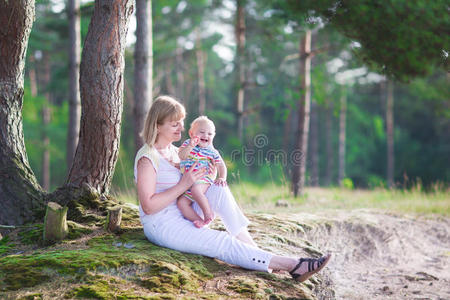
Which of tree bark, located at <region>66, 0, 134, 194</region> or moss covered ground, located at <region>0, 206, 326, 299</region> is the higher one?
tree bark, located at <region>66, 0, 134, 194</region>

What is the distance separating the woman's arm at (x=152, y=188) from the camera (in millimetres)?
3344

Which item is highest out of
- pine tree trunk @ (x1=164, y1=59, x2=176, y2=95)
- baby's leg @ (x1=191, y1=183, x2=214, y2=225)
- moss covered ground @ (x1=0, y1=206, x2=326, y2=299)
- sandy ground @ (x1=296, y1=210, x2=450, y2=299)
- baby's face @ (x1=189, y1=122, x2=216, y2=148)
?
pine tree trunk @ (x1=164, y1=59, x2=176, y2=95)

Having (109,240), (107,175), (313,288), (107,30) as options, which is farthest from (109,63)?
(313,288)

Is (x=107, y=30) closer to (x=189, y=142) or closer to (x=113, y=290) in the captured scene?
(x=189, y=142)

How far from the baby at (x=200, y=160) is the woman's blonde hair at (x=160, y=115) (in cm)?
20

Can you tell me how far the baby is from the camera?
352 cm

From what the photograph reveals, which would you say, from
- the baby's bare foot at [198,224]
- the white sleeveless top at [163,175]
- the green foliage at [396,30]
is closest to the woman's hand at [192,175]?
the white sleeveless top at [163,175]

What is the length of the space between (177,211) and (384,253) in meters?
3.71

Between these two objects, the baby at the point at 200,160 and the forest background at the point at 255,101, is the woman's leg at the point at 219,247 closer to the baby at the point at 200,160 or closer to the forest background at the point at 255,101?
the baby at the point at 200,160

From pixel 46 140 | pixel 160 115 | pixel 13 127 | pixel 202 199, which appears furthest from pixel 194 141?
pixel 46 140

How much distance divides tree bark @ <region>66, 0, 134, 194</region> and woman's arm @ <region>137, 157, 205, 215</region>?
4.30ft

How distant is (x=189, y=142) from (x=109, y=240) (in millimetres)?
1126

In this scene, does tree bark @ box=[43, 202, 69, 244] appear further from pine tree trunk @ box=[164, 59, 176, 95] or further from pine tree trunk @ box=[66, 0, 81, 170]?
pine tree trunk @ box=[164, 59, 176, 95]

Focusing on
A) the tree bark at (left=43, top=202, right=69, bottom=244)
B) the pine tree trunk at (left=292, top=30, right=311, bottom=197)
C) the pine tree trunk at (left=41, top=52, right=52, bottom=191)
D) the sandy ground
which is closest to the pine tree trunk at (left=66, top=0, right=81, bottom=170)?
the pine tree trunk at (left=292, top=30, right=311, bottom=197)
